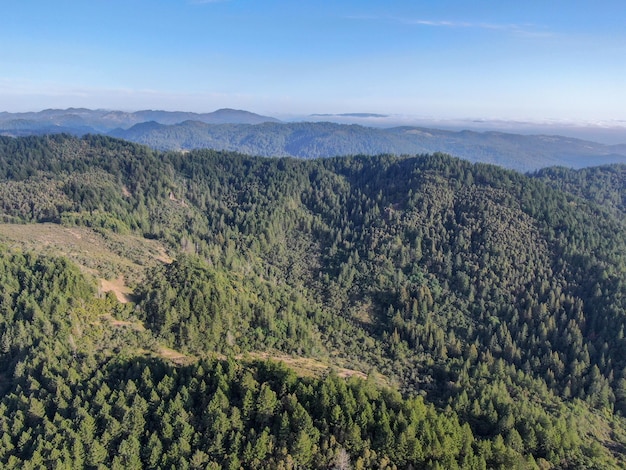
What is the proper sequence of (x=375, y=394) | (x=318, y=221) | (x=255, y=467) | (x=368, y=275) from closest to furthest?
(x=255, y=467), (x=375, y=394), (x=368, y=275), (x=318, y=221)

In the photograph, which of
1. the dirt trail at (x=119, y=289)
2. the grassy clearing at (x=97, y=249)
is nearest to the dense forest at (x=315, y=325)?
the dirt trail at (x=119, y=289)

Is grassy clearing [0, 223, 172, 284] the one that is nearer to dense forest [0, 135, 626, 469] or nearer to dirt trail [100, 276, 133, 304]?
dirt trail [100, 276, 133, 304]

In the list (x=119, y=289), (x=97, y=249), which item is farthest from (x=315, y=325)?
(x=97, y=249)

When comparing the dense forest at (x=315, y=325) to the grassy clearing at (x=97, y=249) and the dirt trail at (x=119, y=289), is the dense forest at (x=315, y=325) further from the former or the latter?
the grassy clearing at (x=97, y=249)

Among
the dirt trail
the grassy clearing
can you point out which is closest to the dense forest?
the dirt trail

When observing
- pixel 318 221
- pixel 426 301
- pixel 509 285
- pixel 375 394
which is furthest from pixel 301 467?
pixel 318 221

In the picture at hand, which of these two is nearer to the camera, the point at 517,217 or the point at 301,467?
the point at 301,467


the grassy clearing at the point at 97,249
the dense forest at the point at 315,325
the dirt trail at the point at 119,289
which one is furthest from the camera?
the grassy clearing at the point at 97,249

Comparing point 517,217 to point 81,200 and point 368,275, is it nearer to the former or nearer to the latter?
point 368,275
